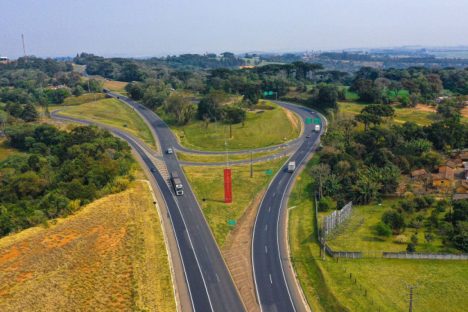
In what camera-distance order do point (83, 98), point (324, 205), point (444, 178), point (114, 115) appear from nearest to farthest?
1. point (324, 205)
2. point (444, 178)
3. point (114, 115)
4. point (83, 98)

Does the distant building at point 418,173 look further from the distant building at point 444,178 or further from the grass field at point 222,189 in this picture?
the grass field at point 222,189

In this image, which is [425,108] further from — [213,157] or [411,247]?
[411,247]

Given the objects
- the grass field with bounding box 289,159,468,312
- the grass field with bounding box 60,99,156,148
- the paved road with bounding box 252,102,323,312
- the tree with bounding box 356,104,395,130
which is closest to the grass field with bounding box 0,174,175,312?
the paved road with bounding box 252,102,323,312

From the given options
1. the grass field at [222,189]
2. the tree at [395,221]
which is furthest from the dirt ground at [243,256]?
the tree at [395,221]

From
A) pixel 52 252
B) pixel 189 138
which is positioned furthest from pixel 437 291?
pixel 189 138

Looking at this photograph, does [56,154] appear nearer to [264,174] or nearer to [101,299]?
[264,174]

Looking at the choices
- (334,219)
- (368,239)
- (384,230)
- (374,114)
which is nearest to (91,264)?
(334,219)
